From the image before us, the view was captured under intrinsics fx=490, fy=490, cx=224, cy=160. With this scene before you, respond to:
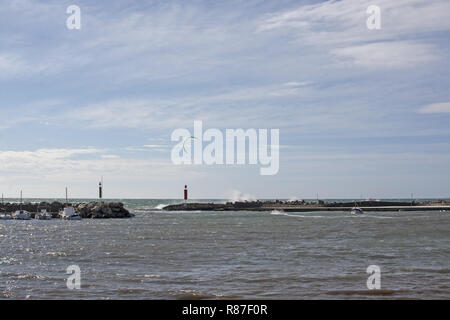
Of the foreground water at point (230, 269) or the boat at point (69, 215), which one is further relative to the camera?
the boat at point (69, 215)

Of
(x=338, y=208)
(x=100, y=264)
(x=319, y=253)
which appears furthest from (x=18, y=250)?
(x=338, y=208)

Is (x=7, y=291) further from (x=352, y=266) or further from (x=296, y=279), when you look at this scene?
(x=352, y=266)

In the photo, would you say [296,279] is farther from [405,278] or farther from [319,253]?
[319,253]

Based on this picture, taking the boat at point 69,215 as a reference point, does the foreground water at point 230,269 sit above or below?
above

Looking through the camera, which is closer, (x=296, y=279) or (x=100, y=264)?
(x=296, y=279)

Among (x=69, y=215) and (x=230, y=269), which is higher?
(x=230, y=269)

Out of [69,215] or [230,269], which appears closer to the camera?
[230,269]

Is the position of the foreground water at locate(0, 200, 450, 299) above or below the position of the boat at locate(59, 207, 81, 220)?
above

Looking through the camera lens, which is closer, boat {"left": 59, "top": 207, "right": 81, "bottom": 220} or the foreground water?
the foreground water

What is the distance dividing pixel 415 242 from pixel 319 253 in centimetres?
1175
